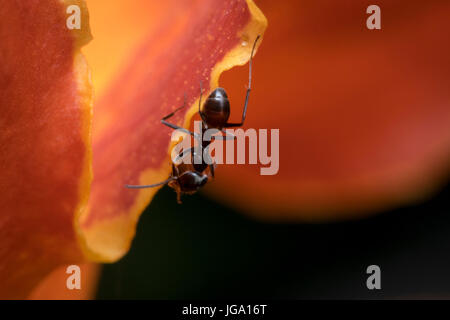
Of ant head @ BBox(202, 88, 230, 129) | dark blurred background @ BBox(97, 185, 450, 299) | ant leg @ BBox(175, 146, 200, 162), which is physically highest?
ant head @ BBox(202, 88, 230, 129)

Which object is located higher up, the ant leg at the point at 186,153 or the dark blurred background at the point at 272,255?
the ant leg at the point at 186,153

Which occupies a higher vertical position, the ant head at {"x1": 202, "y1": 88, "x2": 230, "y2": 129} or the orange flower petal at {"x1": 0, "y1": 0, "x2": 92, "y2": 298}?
the ant head at {"x1": 202, "y1": 88, "x2": 230, "y2": 129}

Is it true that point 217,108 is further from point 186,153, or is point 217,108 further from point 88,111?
point 88,111

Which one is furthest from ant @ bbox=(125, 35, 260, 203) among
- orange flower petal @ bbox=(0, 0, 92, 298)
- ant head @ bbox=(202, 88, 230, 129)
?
orange flower petal @ bbox=(0, 0, 92, 298)

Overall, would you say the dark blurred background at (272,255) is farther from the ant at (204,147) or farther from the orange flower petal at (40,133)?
the orange flower petal at (40,133)

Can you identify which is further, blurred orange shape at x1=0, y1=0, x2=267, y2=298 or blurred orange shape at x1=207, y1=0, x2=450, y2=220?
blurred orange shape at x1=207, y1=0, x2=450, y2=220

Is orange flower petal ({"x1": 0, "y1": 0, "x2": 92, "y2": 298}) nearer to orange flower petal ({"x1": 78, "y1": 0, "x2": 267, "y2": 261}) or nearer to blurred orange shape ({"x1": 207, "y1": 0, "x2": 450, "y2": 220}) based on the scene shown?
orange flower petal ({"x1": 78, "y1": 0, "x2": 267, "y2": 261})

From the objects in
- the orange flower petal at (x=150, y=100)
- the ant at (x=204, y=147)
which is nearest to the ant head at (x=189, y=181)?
the ant at (x=204, y=147)
